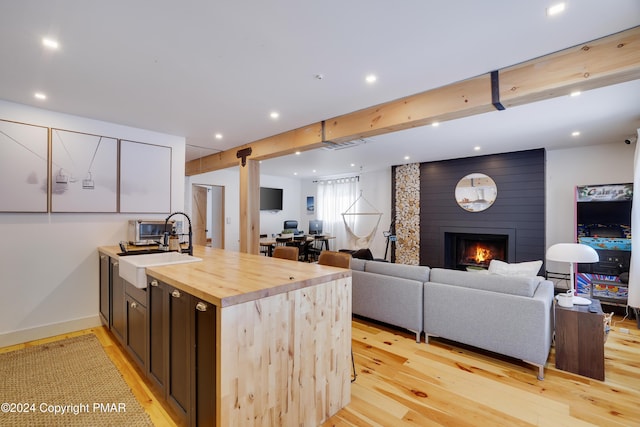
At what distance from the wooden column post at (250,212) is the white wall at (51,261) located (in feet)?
4.62

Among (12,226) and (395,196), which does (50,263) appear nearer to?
(12,226)

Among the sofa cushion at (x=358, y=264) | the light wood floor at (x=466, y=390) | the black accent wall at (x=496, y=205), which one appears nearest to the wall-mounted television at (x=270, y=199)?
the black accent wall at (x=496, y=205)

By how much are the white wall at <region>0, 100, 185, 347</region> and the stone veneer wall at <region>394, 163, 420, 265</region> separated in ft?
16.9

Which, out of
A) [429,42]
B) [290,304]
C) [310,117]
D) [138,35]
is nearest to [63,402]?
[290,304]

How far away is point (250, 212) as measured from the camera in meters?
4.18

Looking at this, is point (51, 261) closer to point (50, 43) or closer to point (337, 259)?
point (50, 43)

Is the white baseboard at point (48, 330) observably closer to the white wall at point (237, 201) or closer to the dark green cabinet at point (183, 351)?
the dark green cabinet at point (183, 351)

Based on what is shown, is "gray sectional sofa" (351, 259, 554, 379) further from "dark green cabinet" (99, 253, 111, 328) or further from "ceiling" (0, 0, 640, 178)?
"dark green cabinet" (99, 253, 111, 328)

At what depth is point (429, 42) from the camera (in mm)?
1815

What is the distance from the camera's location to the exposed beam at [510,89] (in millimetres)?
1761

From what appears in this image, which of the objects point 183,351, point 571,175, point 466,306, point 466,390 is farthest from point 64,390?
point 571,175

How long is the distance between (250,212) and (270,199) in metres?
4.01

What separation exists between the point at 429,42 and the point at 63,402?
3.43 m

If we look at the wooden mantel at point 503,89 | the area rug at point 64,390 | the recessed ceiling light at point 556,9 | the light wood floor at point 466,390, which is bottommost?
the light wood floor at point 466,390
